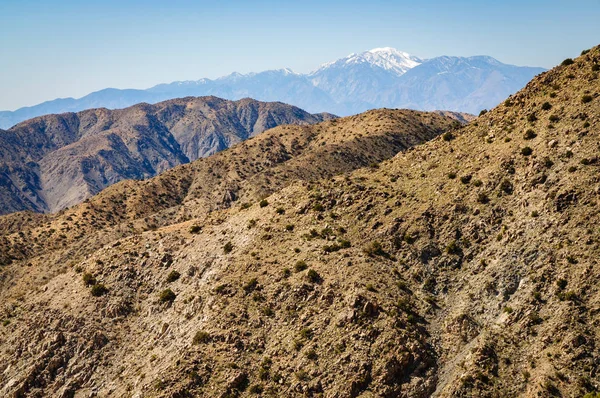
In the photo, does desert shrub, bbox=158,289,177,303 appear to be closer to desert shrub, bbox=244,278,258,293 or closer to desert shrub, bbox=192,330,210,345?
desert shrub, bbox=192,330,210,345

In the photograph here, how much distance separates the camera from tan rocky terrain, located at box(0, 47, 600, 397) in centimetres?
3153

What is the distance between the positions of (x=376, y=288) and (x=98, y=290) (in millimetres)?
28542

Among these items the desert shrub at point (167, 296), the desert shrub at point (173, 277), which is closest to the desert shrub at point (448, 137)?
the desert shrub at point (173, 277)

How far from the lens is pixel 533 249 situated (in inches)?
1366

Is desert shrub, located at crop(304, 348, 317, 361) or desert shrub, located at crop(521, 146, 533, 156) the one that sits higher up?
desert shrub, located at crop(521, 146, 533, 156)

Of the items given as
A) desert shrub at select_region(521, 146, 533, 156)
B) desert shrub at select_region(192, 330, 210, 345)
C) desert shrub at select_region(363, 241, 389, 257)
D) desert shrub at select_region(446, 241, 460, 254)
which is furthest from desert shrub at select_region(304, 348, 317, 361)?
desert shrub at select_region(521, 146, 533, 156)

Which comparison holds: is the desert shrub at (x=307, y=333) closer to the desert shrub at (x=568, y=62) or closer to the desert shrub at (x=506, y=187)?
the desert shrub at (x=506, y=187)

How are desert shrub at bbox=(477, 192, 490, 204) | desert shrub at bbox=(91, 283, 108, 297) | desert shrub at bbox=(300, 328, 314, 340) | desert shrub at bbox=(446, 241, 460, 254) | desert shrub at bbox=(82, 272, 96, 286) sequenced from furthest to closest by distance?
desert shrub at bbox=(82, 272, 96, 286) → desert shrub at bbox=(91, 283, 108, 297) → desert shrub at bbox=(477, 192, 490, 204) → desert shrub at bbox=(446, 241, 460, 254) → desert shrub at bbox=(300, 328, 314, 340)

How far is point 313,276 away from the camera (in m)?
40.3

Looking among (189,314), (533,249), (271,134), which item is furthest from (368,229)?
(271,134)

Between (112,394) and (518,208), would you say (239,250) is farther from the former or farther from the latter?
(518,208)

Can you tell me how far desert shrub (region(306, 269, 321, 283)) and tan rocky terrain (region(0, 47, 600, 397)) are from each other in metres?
0.18

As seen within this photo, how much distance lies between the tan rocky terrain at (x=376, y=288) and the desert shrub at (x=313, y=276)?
177 mm

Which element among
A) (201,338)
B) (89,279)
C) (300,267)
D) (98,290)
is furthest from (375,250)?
(89,279)
